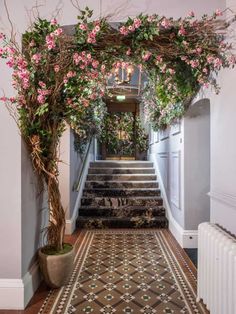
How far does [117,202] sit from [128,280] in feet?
7.76

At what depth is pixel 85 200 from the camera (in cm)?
519

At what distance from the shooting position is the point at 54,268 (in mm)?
2543

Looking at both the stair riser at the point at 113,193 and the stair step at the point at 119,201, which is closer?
the stair step at the point at 119,201

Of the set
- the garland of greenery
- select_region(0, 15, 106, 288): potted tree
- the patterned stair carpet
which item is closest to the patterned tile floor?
the patterned stair carpet

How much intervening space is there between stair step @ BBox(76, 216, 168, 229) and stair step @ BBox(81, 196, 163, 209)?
34 cm

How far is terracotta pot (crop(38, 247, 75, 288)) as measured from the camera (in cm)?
253

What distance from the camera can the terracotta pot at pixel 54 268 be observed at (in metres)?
2.53

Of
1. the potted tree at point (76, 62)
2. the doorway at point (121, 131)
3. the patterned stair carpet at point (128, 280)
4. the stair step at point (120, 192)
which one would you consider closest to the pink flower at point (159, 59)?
the potted tree at point (76, 62)

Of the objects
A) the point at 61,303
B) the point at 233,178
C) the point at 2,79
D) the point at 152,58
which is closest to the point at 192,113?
the point at 152,58

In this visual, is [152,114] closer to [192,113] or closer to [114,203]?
[192,113]

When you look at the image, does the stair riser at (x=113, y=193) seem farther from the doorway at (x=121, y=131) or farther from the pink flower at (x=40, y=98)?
the pink flower at (x=40, y=98)

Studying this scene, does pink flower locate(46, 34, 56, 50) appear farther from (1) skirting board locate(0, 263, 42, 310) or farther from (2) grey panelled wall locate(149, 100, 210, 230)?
(2) grey panelled wall locate(149, 100, 210, 230)

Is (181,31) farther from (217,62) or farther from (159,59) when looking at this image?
(217,62)

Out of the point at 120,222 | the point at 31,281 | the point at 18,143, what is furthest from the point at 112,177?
the point at 18,143
